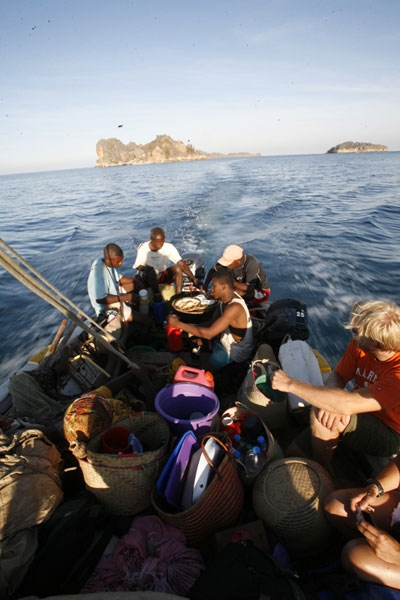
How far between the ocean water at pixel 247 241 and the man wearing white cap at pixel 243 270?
109 inches

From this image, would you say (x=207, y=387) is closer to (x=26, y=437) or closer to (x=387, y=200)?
(x=26, y=437)

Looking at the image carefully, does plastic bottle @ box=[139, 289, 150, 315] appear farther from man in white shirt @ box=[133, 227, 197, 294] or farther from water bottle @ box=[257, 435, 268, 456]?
water bottle @ box=[257, 435, 268, 456]

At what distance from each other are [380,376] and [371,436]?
0.57 meters

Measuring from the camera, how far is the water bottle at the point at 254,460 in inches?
96.7

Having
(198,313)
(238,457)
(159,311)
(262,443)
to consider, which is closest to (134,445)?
(238,457)

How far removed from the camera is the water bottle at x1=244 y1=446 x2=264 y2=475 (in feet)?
8.05

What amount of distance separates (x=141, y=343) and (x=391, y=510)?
399 cm

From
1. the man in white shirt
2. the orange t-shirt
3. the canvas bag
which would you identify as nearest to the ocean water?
the man in white shirt

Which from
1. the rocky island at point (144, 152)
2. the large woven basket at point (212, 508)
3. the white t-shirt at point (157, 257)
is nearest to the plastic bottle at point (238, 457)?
the large woven basket at point (212, 508)

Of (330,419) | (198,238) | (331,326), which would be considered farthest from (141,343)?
(198,238)

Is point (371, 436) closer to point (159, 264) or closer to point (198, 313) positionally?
point (198, 313)

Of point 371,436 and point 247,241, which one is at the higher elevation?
point 371,436

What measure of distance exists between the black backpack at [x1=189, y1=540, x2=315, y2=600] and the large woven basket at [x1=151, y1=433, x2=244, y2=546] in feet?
0.98

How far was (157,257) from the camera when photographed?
6.73 meters
